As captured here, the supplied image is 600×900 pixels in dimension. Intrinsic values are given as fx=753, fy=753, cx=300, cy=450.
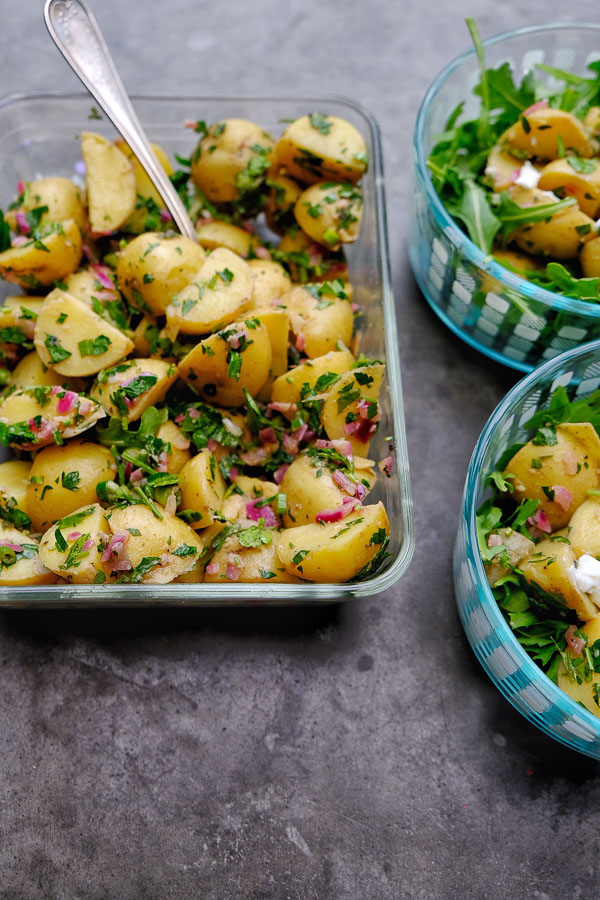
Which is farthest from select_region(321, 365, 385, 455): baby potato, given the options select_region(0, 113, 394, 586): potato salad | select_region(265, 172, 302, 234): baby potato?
select_region(265, 172, 302, 234): baby potato

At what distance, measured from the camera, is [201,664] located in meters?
1.05

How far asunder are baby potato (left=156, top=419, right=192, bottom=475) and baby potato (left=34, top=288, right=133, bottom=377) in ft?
0.37

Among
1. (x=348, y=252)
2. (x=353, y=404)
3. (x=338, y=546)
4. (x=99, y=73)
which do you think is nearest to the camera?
(x=338, y=546)

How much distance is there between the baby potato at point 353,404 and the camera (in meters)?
0.96

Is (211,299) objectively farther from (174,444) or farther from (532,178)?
(532,178)

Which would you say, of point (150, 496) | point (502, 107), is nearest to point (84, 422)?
point (150, 496)

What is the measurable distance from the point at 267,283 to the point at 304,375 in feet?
0.56

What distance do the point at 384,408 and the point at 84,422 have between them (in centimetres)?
39

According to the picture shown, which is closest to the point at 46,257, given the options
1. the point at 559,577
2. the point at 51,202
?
the point at 51,202

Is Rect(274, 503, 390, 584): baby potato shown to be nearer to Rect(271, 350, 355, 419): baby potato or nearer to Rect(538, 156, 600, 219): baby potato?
Rect(271, 350, 355, 419): baby potato

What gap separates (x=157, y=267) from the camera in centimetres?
100

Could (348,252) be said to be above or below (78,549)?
above

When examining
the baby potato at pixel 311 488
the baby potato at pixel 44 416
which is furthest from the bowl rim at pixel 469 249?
the baby potato at pixel 44 416

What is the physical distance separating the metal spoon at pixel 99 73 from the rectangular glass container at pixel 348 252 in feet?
0.49
